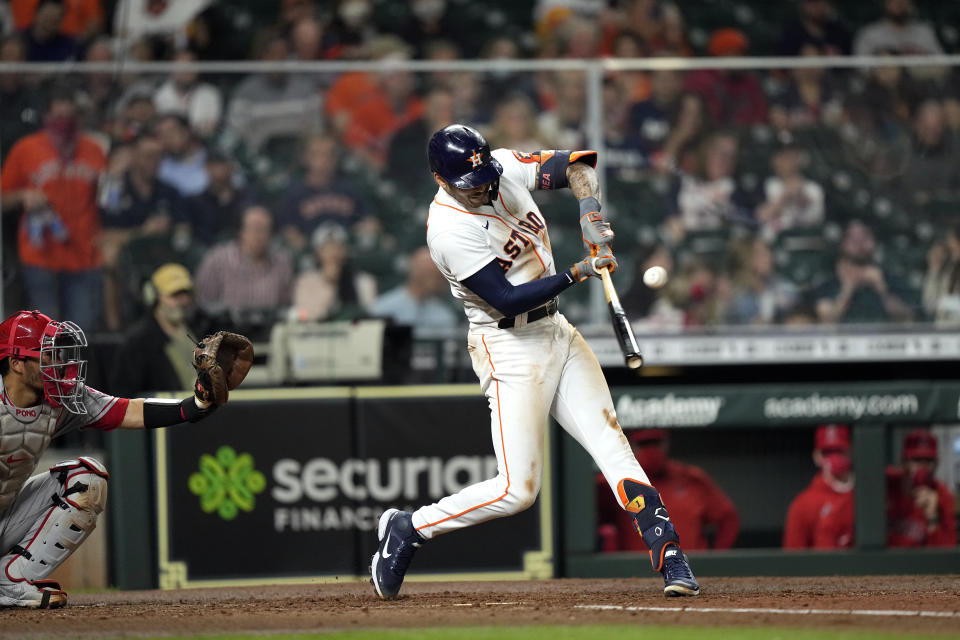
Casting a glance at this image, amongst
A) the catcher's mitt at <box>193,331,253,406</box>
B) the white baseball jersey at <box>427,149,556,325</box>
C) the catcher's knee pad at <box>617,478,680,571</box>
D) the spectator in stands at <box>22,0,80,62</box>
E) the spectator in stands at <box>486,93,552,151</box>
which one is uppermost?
the spectator in stands at <box>22,0,80,62</box>

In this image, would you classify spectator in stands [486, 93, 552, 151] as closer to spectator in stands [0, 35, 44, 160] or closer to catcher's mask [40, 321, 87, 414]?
spectator in stands [0, 35, 44, 160]

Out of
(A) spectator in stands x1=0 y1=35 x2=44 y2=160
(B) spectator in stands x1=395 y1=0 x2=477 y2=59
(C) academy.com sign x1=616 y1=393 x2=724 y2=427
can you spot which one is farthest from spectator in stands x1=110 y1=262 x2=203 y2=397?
(B) spectator in stands x1=395 y1=0 x2=477 y2=59

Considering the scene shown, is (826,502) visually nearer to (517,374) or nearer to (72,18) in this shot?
(517,374)

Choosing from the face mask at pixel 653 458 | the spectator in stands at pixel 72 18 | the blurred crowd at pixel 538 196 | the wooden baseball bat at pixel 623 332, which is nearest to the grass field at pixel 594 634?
the wooden baseball bat at pixel 623 332

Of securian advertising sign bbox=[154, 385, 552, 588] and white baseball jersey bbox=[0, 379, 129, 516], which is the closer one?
white baseball jersey bbox=[0, 379, 129, 516]

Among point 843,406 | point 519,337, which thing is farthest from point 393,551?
point 843,406

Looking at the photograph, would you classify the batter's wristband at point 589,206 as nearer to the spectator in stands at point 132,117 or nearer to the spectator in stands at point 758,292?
the spectator in stands at point 758,292
